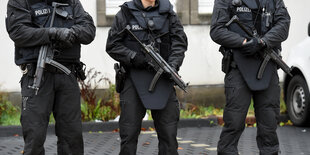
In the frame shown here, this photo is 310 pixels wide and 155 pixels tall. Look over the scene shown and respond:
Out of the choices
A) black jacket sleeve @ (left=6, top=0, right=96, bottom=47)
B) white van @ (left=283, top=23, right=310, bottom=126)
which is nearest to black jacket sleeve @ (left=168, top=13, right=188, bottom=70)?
black jacket sleeve @ (left=6, top=0, right=96, bottom=47)

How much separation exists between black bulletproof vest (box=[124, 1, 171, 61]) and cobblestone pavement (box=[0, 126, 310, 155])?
7.21ft

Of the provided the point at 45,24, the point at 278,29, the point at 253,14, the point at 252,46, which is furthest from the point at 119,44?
the point at 278,29

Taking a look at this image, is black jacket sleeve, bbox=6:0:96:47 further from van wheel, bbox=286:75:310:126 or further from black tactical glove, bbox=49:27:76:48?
van wheel, bbox=286:75:310:126

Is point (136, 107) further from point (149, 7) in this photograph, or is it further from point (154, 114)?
point (149, 7)

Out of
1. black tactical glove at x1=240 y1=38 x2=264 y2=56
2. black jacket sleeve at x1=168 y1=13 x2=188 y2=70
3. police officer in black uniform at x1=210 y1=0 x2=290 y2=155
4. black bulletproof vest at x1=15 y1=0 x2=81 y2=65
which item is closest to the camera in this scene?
black bulletproof vest at x1=15 y1=0 x2=81 y2=65

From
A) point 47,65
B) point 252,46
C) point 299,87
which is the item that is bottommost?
point 299,87

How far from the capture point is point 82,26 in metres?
6.11

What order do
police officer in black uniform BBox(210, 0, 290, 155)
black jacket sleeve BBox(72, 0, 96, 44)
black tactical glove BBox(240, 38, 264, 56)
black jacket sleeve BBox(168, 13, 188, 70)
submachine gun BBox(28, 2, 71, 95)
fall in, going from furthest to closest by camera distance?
1. police officer in black uniform BBox(210, 0, 290, 155)
2. black tactical glove BBox(240, 38, 264, 56)
3. black jacket sleeve BBox(168, 13, 188, 70)
4. black jacket sleeve BBox(72, 0, 96, 44)
5. submachine gun BBox(28, 2, 71, 95)

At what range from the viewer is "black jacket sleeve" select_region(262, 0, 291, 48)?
6.46 m

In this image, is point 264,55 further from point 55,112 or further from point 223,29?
point 55,112

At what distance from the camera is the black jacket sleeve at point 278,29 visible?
6465 millimetres

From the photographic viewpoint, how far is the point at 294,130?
9984 mm

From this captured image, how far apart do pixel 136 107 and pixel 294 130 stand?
176 inches

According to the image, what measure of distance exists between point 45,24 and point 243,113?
223 centimetres
